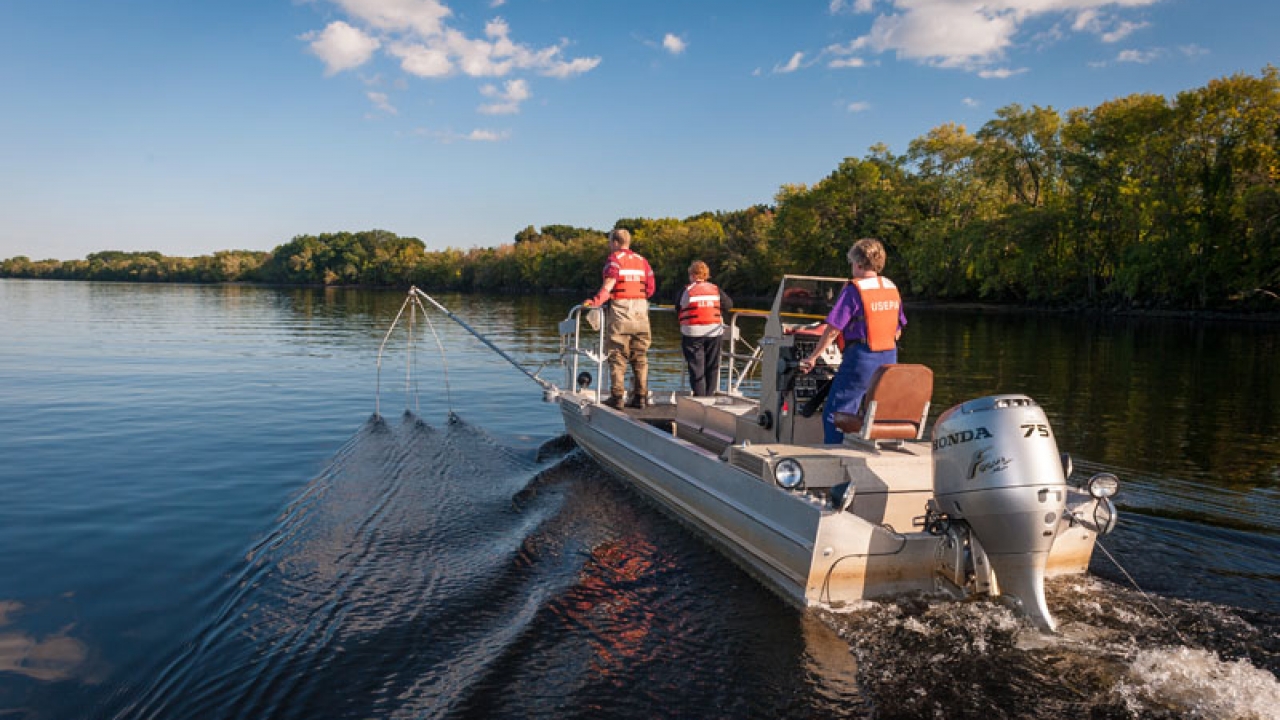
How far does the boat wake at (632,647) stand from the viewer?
400 cm

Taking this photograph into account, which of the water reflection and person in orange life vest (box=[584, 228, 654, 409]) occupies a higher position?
person in orange life vest (box=[584, 228, 654, 409])

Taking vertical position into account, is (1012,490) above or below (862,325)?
below

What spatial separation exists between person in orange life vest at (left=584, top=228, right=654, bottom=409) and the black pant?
1.84 ft

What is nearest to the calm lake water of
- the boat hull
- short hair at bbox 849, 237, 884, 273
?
the boat hull

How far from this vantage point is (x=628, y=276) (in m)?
8.84

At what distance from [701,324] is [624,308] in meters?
1.04

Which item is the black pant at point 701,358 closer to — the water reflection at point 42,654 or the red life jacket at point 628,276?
the red life jacket at point 628,276

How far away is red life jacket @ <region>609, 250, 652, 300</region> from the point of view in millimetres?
8773

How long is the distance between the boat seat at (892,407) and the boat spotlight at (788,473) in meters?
0.86

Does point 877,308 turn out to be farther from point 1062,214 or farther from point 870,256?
point 1062,214

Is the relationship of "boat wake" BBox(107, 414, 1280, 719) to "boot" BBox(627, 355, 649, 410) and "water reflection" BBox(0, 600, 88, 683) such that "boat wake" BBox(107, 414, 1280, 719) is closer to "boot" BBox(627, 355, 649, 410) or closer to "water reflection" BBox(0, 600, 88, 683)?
"water reflection" BBox(0, 600, 88, 683)

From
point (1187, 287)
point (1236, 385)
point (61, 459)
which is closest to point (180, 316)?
point (61, 459)

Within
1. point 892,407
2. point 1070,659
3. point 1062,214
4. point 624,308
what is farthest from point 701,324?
point 1062,214

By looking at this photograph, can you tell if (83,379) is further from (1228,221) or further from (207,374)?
(1228,221)
